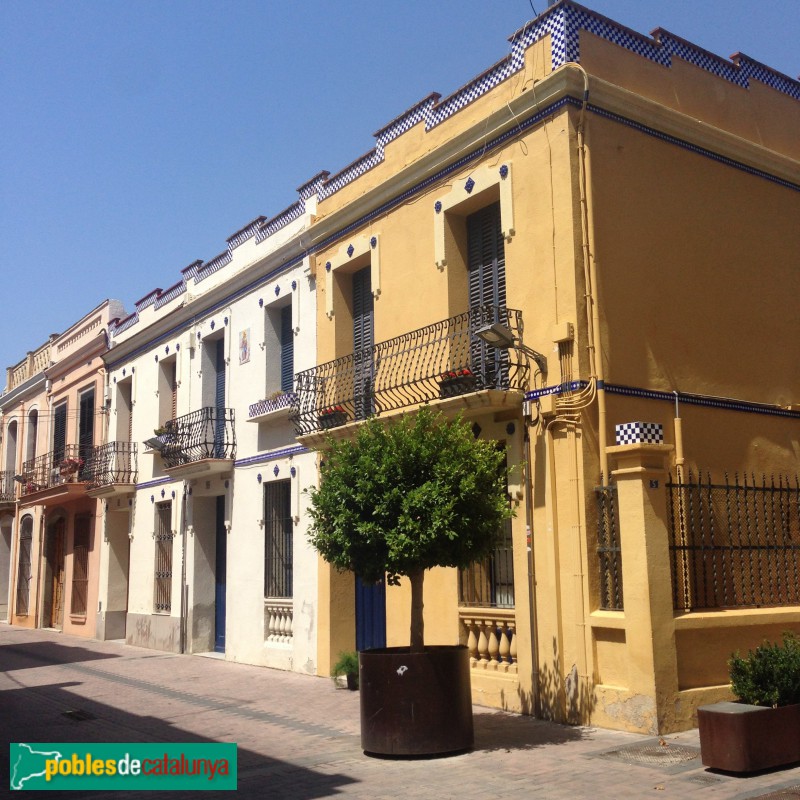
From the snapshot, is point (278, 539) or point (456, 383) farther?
point (278, 539)

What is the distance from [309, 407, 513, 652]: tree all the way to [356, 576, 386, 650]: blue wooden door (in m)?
4.65

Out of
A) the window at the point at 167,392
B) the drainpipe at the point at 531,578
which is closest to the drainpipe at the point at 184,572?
the window at the point at 167,392

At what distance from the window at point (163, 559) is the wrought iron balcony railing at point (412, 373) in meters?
6.55

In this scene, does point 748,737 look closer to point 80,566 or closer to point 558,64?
point 558,64

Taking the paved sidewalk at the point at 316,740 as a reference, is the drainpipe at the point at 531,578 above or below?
above

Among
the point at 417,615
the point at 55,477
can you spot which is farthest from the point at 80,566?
the point at 417,615

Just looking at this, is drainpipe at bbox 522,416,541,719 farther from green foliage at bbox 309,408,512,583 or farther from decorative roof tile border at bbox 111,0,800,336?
decorative roof tile border at bbox 111,0,800,336

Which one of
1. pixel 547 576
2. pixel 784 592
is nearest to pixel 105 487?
pixel 547 576

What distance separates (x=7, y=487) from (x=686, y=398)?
25886 mm

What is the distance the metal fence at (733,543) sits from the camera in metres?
10.1

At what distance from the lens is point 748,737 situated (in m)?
7.60

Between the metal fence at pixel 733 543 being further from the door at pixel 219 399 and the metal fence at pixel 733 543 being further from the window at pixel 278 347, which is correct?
the door at pixel 219 399

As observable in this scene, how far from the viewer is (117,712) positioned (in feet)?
39.3

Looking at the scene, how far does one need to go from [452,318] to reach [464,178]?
200cm
